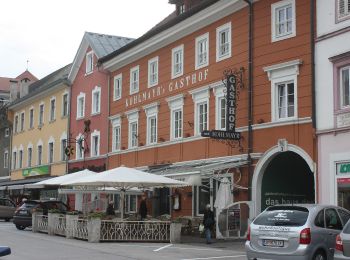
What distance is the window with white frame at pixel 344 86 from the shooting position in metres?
20.2

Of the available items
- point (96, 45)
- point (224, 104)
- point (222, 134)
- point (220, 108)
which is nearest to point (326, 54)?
point (222, 134)

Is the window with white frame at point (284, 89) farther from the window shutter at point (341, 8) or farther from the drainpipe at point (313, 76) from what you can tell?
the window shutter at point (341, 8)

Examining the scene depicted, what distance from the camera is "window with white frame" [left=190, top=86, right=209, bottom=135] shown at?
27359 millimetres

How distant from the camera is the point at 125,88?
116ft

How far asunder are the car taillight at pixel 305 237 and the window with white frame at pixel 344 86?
8398 millimetres

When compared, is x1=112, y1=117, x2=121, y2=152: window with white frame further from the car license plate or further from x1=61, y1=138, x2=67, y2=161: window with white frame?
the car license plate

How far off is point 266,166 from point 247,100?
2.83 meters

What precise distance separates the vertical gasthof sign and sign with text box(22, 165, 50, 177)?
25.6m

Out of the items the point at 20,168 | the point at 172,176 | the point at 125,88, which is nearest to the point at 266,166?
the point at 172,176

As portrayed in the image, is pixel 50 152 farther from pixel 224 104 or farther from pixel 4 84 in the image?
pixel 4 84

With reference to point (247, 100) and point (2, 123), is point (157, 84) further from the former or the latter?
point (2, 123)

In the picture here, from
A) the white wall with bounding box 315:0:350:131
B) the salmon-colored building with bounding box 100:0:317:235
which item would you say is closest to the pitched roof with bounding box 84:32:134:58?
the salmon-colored building with bounding box 100:0:317:235

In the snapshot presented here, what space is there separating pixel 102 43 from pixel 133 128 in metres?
8.96

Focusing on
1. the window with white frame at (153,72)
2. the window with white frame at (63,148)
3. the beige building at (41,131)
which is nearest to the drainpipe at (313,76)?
the window with white frame at (153,72)
